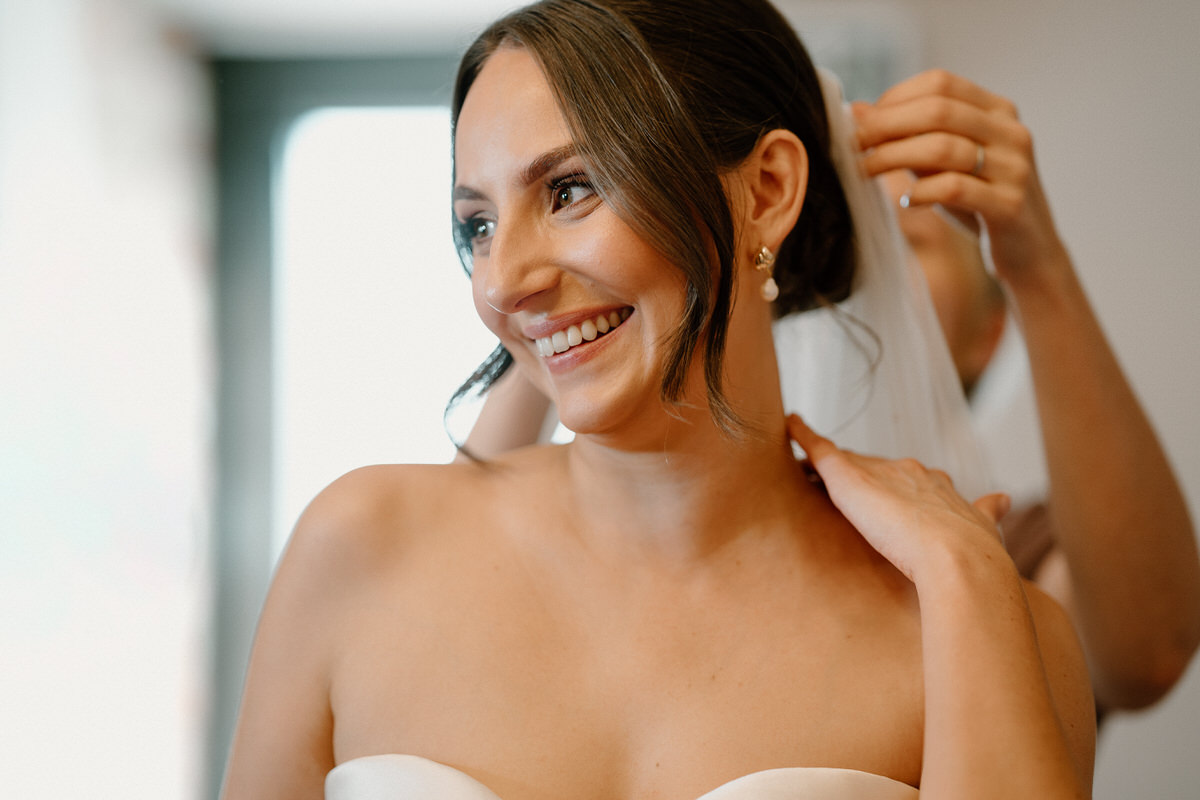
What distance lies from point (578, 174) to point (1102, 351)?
808mm

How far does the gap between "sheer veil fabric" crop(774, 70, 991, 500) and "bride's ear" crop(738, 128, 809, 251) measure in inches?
6.7

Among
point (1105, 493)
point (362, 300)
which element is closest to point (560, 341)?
point (1105, 493)

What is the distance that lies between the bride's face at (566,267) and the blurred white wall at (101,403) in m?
1.50

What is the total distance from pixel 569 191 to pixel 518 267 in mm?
98

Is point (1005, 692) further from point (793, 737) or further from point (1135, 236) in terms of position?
point (1135, 236)

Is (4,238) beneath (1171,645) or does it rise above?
above

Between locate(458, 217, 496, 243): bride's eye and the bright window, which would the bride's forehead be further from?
the bright window

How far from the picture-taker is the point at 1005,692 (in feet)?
2.86

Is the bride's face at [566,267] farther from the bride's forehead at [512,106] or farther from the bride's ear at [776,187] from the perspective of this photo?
the bride's ear at [776,187]

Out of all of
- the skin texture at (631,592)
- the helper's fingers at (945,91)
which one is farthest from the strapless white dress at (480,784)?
the helper's fingers at (945,91)

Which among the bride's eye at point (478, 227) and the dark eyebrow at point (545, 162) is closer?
the dark eyebrow at point (545, 162)

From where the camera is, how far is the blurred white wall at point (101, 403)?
1997 mm

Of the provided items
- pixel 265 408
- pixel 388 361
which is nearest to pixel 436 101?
pixel 388 361

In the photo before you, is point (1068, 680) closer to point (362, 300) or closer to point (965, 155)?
point (965, 155)
